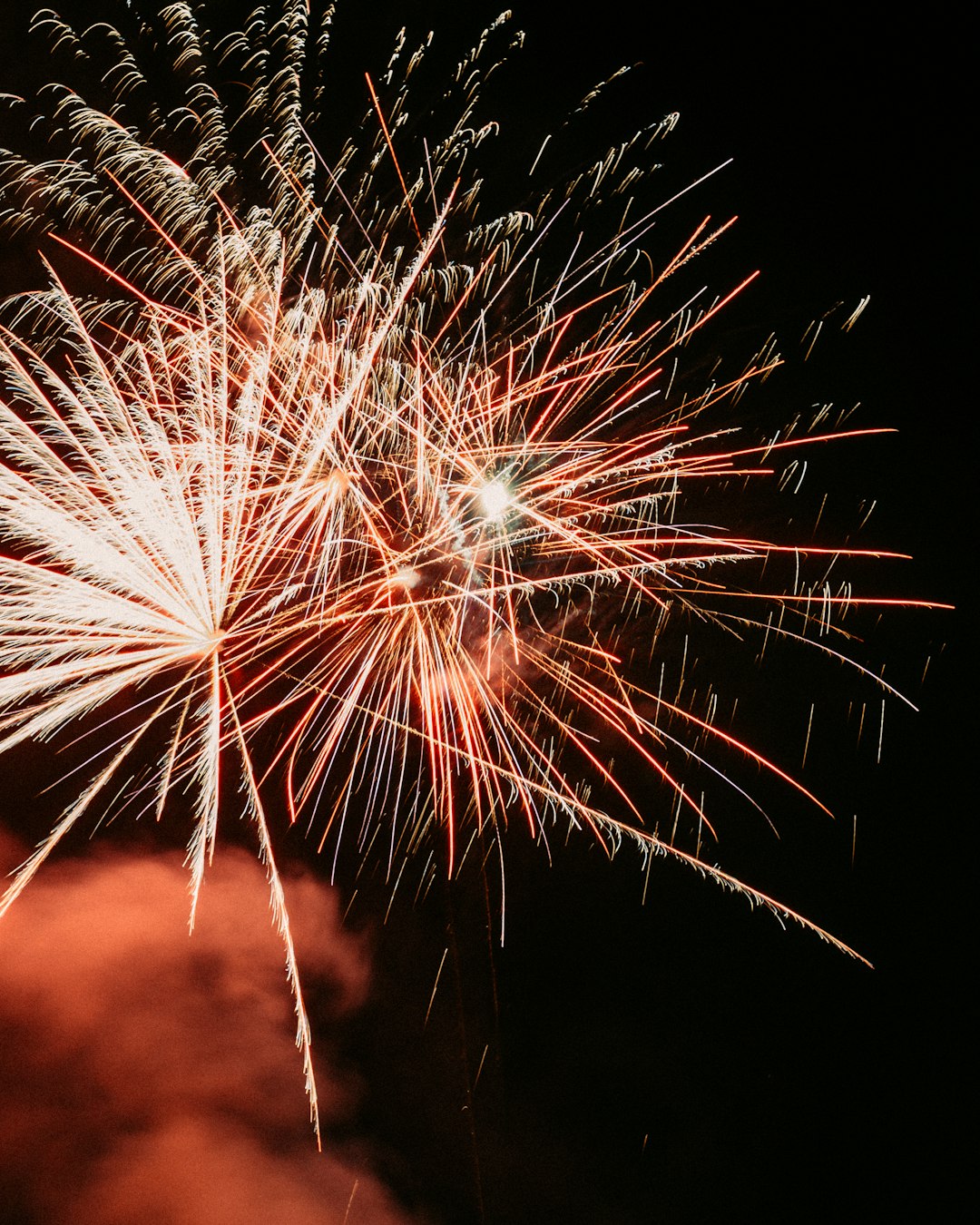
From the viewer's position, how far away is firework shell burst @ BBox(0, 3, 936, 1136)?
9.60 feet

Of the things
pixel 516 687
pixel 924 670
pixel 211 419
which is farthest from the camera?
pixel 924 670

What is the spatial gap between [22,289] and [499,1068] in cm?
533

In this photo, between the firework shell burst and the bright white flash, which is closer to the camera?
the firework shell burst

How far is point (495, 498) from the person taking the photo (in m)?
3.15

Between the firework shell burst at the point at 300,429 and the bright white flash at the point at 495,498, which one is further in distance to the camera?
the bright white flash at the point at 495,498

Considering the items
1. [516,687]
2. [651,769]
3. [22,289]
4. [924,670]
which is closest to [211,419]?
[22,289]

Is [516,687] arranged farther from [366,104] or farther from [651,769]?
[366,104]

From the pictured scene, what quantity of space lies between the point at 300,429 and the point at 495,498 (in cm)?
93

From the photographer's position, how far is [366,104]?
3115 mm

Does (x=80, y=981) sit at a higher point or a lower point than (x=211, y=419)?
lower

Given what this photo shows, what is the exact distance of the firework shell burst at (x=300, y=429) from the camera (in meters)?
2.93

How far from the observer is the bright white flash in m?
3.14

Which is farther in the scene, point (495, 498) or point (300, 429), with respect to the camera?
point (495, 498)

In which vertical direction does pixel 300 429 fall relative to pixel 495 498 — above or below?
above
